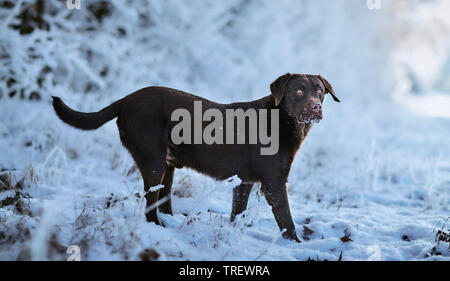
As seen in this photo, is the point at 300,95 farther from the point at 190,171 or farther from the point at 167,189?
the point at 190,171

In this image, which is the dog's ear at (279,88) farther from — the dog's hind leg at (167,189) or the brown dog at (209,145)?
the dog's hind leg at (167,189)

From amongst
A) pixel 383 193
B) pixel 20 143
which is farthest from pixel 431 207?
pixel 20 143

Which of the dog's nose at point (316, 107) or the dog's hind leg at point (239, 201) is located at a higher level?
the dog's nose at point (316, 107)

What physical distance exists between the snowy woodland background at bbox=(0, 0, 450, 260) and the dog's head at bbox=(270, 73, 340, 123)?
0.89 meters

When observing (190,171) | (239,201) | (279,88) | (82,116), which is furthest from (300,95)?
(190,171)

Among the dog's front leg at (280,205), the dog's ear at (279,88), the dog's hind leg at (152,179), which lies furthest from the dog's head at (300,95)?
the dog's hind leg at (152,179)

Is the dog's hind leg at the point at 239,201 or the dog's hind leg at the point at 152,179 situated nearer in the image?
the dog's hind leg at the point at 152,179

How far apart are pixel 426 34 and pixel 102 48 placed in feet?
59.7

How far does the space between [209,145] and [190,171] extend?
193cm

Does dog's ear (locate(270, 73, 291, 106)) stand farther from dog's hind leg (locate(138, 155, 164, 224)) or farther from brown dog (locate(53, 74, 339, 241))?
dog's hind leg (locate(138, 155, 164, 224))

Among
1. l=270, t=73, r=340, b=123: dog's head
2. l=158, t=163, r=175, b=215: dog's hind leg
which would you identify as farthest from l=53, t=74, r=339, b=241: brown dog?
l=158, t=163, r=175, b=215: dog's hind leg

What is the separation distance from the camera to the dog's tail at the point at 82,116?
3076 mm

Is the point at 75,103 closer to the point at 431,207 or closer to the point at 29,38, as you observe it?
the point at 29,38

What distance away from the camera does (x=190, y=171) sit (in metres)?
5.14
